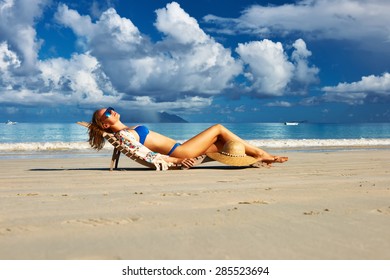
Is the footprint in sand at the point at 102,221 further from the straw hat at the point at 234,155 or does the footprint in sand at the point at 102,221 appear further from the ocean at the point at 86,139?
the ocean at the point at 86,139

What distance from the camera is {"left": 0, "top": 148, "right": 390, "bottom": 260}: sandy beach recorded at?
2.62m

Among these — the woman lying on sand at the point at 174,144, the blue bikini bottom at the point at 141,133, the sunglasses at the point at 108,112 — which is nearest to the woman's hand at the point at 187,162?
the woman lying on sand at the point at 174,144

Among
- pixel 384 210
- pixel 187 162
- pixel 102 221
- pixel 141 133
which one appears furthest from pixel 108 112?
pixel 384 210

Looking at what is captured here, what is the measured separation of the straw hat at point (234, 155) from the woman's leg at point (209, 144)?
14 centimetres

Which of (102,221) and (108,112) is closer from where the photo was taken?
(102,221)

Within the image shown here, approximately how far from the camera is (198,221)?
340 centimetres

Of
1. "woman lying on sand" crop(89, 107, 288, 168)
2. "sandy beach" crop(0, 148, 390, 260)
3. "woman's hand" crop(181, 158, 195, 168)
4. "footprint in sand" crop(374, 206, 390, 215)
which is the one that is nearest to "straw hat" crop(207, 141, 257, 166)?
"woman lying on sand" crop(89, 107, 288, 168)

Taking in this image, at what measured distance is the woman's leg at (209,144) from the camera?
8.53m

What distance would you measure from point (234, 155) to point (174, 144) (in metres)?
1.27

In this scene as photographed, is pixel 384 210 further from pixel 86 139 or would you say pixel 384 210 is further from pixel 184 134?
pixel 184 134

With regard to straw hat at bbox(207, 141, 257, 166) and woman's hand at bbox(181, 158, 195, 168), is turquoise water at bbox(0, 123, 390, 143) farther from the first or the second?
straw hat at bbox(207, 141, 257, 166)

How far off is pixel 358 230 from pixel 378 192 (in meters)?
2.17

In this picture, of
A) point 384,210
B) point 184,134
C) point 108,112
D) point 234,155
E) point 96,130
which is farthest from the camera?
point 184,134
